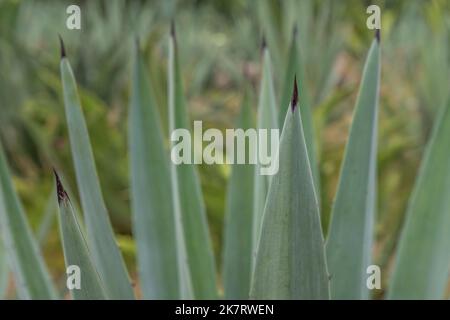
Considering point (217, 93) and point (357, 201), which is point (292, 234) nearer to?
point (357, 201)

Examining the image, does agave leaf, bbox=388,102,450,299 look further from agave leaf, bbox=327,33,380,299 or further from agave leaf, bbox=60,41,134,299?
agave leaf, bbox=60,41,134,299

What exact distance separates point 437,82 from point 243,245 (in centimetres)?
106

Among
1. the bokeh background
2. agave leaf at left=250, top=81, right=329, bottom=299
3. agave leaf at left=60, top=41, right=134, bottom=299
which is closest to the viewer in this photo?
agave leaf at left=250, top=81, right=329, bottom=299

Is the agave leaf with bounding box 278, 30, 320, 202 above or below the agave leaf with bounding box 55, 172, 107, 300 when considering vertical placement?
above

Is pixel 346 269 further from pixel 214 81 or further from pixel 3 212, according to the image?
pixel 214 81

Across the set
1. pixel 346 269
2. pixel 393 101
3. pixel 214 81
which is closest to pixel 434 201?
pixel 346 269

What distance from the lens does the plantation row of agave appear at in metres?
0.28

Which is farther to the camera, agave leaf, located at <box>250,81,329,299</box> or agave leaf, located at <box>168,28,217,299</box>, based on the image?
agave leaf, located at <box>168,28,217,299</box>

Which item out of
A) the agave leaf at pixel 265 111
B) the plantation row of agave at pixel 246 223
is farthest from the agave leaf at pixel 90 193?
the agave leaf at pixel 265 111

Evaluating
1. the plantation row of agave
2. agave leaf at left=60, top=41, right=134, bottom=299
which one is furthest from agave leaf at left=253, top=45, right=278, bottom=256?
agave leaf at left=60, top=41, right=134, bottom=299

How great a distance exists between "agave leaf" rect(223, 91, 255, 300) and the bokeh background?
75mm

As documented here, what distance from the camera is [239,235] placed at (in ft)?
1.57

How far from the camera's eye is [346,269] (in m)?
0.40

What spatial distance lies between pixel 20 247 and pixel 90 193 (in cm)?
7
